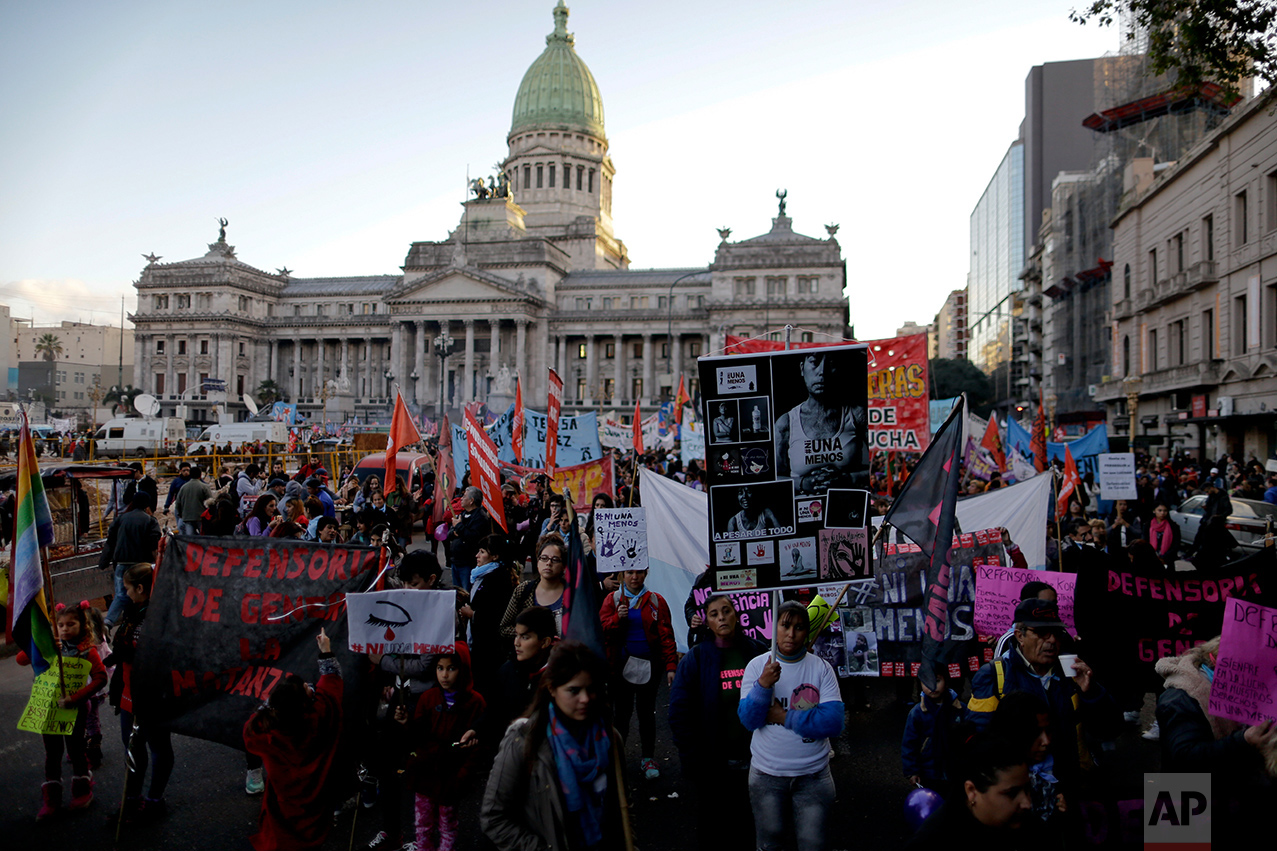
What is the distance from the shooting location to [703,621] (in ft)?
19.3

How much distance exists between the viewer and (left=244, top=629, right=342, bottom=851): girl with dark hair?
14.8 ft

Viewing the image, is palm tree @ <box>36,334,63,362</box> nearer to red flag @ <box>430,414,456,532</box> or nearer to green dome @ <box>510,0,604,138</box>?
green dome @ <box>510,0,604,138</box>

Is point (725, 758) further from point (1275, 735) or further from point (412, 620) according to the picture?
point (1275, 735)

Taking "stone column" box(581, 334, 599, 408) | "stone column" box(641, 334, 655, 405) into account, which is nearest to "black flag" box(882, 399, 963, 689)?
"stone column" box(641, 334, 655, 405)

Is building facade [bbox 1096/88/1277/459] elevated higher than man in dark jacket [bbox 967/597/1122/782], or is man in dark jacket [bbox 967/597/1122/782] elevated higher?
building facade [bbox 1096/88/1277/459]

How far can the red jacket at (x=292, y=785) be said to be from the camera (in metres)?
4.52

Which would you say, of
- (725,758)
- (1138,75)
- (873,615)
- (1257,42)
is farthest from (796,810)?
(1138,75)

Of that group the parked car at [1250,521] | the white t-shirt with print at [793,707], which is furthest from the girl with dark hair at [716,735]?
the parked car at [1250,521]

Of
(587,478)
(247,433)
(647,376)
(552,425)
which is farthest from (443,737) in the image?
(647,376)

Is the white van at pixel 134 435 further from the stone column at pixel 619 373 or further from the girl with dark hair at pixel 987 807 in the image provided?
the girl with dark hair at pixel 987 807

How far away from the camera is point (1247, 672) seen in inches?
151

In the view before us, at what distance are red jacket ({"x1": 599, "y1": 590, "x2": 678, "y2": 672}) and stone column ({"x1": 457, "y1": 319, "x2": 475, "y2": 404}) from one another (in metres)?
60.6

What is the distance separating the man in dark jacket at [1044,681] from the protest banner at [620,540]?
319 cm

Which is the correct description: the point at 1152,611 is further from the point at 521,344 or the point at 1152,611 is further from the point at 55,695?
the point at 521,344
